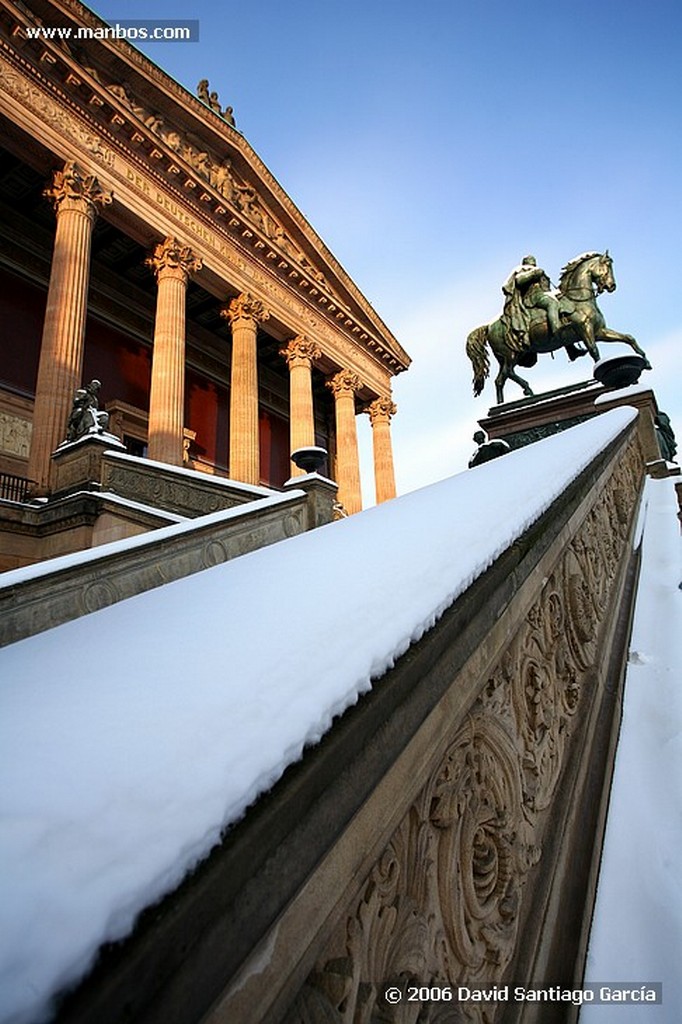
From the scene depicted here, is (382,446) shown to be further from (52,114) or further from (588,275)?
(52,114)

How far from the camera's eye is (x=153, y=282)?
59.4ft

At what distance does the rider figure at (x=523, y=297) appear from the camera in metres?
11.0

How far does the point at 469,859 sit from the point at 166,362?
14.4 m

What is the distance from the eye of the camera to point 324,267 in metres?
20.4

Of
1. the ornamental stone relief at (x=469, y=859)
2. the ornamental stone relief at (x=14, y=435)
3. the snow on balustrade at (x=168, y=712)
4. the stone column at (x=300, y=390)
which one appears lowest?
the ornamental stone relief at (x=469, y=859)

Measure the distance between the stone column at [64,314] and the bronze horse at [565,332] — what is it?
8011 mm

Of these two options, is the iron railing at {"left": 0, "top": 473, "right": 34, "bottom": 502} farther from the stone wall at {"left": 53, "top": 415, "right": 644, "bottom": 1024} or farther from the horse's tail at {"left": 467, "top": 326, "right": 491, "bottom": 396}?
the stone wall at {"left": 53, "top": 415, "right": 644, "bottom": 1024}

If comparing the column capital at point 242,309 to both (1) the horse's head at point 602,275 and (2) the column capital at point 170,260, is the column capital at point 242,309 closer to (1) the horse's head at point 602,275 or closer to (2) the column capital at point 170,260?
(2) the column capital at point 170,260

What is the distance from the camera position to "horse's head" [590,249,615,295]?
448 inches

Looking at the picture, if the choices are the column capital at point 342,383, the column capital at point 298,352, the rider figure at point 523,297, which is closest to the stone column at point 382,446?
the column capital at point 342,383

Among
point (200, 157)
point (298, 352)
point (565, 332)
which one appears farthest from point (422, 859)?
point (200, 157)

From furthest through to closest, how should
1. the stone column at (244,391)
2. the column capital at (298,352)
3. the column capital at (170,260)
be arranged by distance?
the column capital at (298,352), the stone column at (244,391), the column capital at (170,260)

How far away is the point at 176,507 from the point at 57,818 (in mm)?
8295

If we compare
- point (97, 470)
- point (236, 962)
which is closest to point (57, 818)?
point (236, 962)
